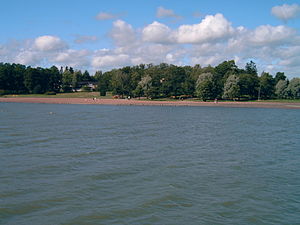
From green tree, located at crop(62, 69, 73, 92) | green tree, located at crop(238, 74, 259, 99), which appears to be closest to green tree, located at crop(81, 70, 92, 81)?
green tree, located at crop(62, 69, 73, 92)

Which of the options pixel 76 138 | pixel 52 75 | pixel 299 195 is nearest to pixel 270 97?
pixel 52 75

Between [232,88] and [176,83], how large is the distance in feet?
66.9

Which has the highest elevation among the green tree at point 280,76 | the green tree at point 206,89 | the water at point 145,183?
the green tree at point 280,76

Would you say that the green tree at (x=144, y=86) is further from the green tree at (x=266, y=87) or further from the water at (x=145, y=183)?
the water at (x=145, y=183)

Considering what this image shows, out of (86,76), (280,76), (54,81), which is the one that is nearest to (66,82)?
(54,81)

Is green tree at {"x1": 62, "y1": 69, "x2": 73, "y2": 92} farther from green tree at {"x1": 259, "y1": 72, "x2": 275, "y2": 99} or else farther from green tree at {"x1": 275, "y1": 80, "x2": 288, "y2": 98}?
green tree at {"x1": 275, "y1": 80, "x2": 288, "y2": 98}

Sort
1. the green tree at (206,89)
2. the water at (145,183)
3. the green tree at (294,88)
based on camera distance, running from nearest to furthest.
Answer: the water at (145,183), the green tree at (206,89), the green tree at (294,88)

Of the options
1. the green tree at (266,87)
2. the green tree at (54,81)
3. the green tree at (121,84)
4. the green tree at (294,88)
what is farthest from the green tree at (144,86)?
the green tree at (294,88)

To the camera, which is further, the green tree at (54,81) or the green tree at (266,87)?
the green tree at (54,81)

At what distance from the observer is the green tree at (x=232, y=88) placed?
326 ft

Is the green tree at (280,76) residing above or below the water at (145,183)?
above

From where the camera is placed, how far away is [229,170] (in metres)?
15.0

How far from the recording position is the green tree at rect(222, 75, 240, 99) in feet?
326

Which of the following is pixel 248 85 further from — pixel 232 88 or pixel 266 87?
pixel 232 88
